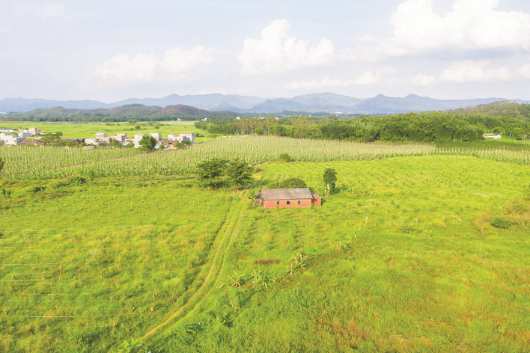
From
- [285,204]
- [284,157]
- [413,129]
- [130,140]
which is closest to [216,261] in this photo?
[285,204]

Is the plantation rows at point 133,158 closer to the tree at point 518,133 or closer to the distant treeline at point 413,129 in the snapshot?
the distant treeline at point 413,129

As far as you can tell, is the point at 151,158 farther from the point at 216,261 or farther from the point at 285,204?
the point at 216,261

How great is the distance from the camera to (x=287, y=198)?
1358 inches

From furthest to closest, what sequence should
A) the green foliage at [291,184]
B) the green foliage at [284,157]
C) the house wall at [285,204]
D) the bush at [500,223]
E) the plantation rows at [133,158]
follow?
1. the green foliage at [284,157]
2. the plantation rows at [133,158]
3. the green foliage at [291,184]
4. the house wall at [285,204]
5. the bush at [500,223]

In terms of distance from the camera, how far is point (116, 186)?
44.4 metres

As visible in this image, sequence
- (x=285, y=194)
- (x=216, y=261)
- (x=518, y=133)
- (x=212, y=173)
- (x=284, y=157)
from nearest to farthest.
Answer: (x=216, y=261), (x=285, y=194), (x=212, y=173), (x=284, y=157), (x=518, y=133)

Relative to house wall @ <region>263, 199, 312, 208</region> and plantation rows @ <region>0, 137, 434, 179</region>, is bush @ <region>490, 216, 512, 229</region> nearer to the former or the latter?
house wall @ <region>263, 199, 312, 208</region>

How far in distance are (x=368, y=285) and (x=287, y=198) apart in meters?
16.3

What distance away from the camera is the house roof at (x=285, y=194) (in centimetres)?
3462

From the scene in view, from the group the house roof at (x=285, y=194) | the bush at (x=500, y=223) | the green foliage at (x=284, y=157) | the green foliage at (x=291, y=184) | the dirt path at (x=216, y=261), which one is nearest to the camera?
the dirt path at (x=216, y=261)

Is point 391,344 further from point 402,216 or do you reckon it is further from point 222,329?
point 402,216

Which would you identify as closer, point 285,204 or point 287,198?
point 287,198

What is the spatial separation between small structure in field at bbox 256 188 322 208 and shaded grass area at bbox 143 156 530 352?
4.72 ft

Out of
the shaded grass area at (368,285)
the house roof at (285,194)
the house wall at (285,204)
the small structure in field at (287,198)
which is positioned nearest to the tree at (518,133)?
the shaded grass area at (368,285)
